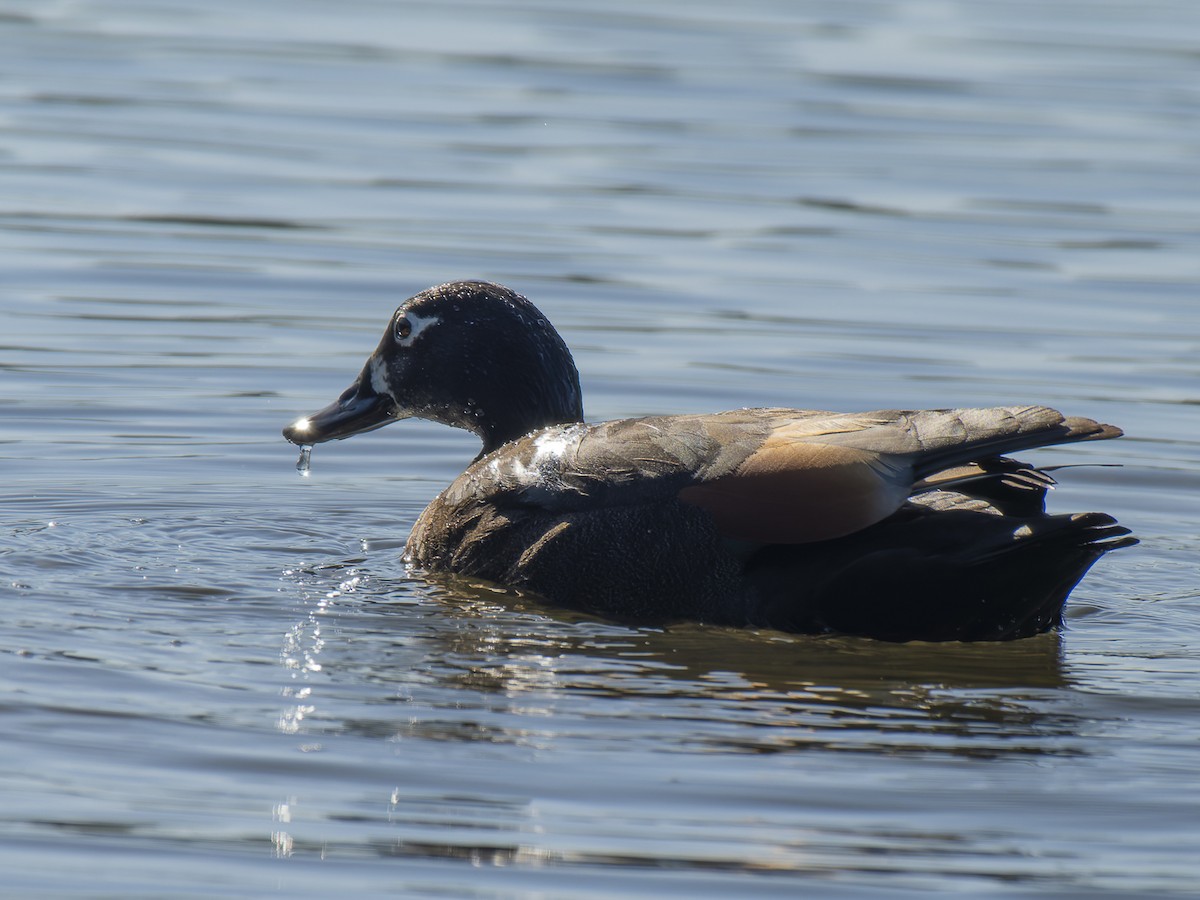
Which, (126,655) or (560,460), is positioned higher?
(560,460)

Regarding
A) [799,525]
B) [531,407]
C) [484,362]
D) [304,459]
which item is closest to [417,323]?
[484,362]

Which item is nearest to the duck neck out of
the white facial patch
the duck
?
the white facial patch

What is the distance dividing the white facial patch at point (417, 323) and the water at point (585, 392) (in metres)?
0.82

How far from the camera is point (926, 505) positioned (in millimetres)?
7574

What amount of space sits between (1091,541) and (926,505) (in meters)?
0.59

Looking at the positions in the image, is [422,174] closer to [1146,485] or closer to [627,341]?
[627,341]

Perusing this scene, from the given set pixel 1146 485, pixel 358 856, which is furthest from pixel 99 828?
pixel 1146 485

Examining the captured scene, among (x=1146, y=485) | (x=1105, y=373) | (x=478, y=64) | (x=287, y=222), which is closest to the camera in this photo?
(x=1146, y=485)

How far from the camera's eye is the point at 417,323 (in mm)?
9438

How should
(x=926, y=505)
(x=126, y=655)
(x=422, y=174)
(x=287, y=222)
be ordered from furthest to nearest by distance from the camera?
(x=422, y=174) < (x=287, y=222) < (x=926, y=505) < (x=126, y=655)

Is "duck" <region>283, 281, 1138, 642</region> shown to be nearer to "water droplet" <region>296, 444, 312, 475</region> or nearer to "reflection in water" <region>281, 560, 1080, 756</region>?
"reflection in water" <region>281, 560, 1080, 756</region>

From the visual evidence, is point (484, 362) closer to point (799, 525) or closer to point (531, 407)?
point (531, 407)

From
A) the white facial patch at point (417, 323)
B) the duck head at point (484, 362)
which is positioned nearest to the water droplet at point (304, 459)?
the duck head at point (484, 362)

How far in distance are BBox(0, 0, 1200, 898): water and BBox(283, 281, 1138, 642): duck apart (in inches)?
6.6
